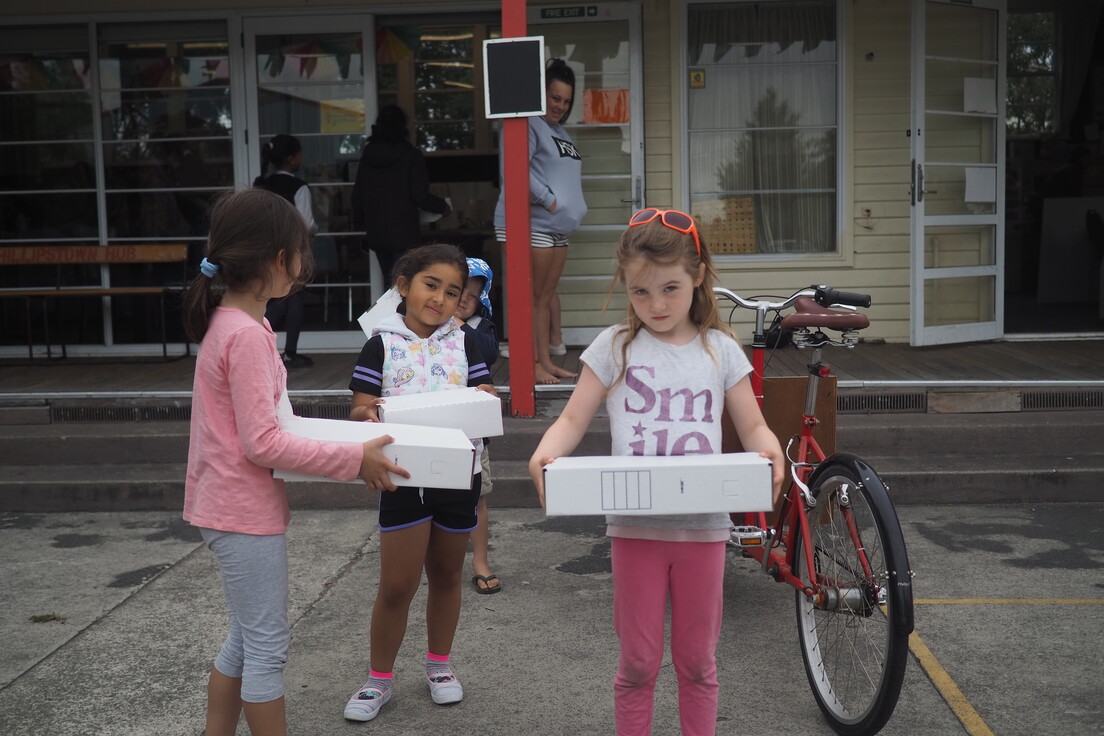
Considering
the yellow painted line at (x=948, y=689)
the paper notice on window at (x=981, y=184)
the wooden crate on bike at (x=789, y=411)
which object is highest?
the paper notice on window at (x=981, y=184)

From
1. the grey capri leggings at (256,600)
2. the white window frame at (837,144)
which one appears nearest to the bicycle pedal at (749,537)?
the grey capri leggings at (256,600)

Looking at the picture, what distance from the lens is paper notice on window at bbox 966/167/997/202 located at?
328 inches

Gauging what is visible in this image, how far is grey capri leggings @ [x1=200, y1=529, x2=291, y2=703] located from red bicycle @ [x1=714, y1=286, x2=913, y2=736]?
154 centimetres

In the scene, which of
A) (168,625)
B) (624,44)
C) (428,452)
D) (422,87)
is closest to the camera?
(428,452)

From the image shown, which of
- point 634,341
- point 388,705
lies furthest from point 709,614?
point 388,705

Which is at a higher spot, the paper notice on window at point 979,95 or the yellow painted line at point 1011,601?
the paper notice on window at point 979,95

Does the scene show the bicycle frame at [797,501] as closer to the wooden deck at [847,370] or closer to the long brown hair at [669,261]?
the long brown hair at [669,261]

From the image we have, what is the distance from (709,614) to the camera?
110 inches

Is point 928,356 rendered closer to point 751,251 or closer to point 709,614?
point 751,251

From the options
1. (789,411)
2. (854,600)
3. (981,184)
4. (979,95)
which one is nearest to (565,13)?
(979,95)

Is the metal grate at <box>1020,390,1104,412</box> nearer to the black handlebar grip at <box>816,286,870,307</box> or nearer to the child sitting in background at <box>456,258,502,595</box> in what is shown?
the black handlebar grip at <box>816,286,870,307</box>

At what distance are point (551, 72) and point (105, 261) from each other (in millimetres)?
3925

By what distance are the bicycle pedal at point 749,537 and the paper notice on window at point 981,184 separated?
5.24 metres

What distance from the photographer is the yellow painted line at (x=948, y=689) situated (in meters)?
3.32
